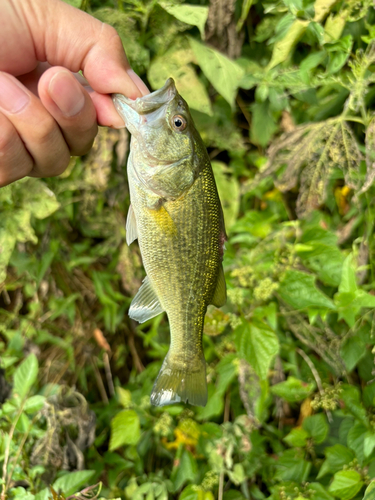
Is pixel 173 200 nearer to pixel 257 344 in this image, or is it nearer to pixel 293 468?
pixel 257 344

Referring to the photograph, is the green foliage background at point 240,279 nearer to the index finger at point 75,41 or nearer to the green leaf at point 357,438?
the green leaf at point 357,438

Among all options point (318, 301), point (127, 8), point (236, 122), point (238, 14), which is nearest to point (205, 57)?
point (127, 8)

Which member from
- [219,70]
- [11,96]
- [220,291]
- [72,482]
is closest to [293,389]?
[220,291]

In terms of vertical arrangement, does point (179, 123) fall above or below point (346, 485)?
above

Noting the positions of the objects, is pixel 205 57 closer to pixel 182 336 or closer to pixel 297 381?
pixel 182 336

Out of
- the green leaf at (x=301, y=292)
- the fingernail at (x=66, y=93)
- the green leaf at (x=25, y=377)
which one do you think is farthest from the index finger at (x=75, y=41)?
the green leaf at (x=25, y=377)

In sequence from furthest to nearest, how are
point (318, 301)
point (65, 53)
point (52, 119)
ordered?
point (318, 301) → point (65, 53) → point (52, 119)
